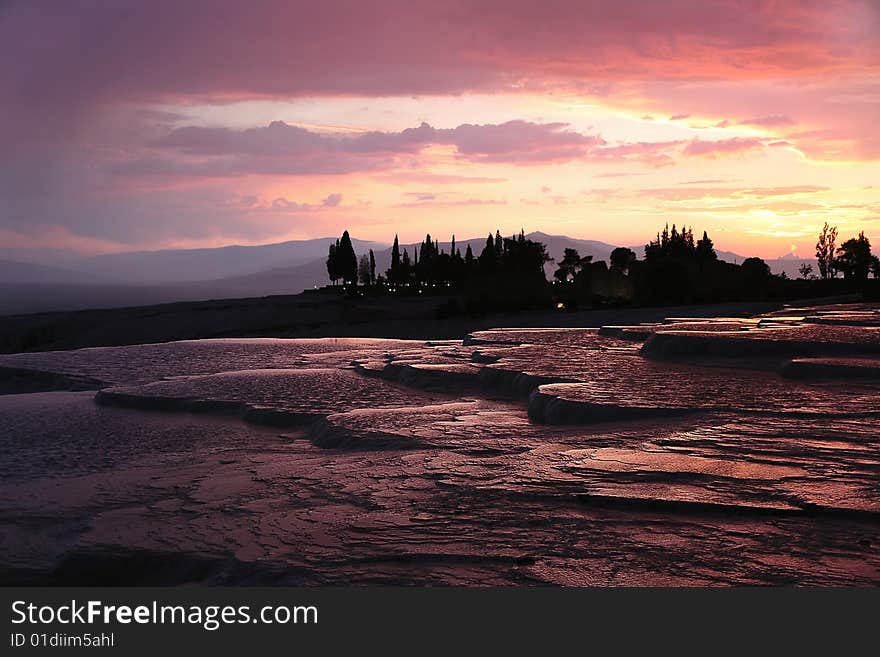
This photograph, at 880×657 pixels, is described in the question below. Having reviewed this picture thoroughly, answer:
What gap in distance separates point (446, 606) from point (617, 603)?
117 cm

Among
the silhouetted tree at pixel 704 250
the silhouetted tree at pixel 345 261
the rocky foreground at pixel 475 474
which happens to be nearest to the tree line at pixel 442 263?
the silhouetted tree at pixel 345 261

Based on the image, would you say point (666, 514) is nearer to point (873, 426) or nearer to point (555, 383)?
point (873, 426)

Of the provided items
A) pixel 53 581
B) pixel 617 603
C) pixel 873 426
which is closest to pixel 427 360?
pixel 873 426

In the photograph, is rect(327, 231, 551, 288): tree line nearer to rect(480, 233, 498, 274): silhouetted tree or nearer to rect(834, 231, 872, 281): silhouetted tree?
rect(480, 233, 498, 274): silhouetted tree

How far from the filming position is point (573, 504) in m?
7.50

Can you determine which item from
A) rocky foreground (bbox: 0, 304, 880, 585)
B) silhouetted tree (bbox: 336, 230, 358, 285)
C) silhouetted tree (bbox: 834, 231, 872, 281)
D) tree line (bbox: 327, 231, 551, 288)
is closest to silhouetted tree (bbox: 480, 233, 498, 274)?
tree line (bbox: 327, 231, 551, 288)

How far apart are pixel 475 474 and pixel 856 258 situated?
7350 cm

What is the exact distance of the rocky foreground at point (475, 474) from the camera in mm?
6336

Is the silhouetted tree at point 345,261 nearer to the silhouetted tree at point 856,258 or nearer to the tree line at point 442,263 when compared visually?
the tree line at point 442,263

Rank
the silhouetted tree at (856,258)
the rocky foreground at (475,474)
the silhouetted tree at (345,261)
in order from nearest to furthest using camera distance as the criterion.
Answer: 1. the rocky foreground at (475,474)
2. the silhouetted tree at (856,258)
3. the silhouetted tree at (345,261)

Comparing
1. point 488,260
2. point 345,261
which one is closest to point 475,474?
point 488,260

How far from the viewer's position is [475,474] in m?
8.75

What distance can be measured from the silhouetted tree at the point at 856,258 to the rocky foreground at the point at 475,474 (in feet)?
194

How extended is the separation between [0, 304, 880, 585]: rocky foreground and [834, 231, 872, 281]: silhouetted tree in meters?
59.3
